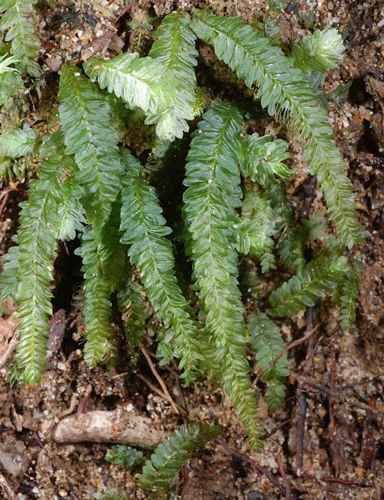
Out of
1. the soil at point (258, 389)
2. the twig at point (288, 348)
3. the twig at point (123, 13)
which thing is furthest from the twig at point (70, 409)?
the twig at point (123, 13)

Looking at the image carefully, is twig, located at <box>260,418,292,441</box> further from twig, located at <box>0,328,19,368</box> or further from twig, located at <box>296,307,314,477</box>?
twig, located at <box>0,328,19,368</box>

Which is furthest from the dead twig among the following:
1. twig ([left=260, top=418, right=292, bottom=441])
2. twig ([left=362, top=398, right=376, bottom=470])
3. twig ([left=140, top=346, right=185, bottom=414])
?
twig ([left=362, top=398, right=376, bottom=470])

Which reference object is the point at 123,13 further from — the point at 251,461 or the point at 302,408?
the point at 251,461

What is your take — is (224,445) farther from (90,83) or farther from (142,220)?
(90,83)

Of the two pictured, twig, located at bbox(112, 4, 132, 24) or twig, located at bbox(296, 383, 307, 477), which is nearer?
twig, located at bbox(112, 4, 132, 24)

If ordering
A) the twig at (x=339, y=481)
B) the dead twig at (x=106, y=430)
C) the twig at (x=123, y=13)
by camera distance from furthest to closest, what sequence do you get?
the twig at (x=339, y=481)
the dead twig at (x=106, y=430)
the twig at (x=123, y=13)

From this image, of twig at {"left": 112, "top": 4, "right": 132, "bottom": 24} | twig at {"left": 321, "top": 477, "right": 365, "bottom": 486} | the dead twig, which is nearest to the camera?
twig at {"left": 112, "top": 4, "right": 132, "bottom": 24}

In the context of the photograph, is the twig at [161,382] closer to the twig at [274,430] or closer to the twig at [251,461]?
the twig at [251,461]

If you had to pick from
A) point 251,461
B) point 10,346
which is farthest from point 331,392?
point 10,346
